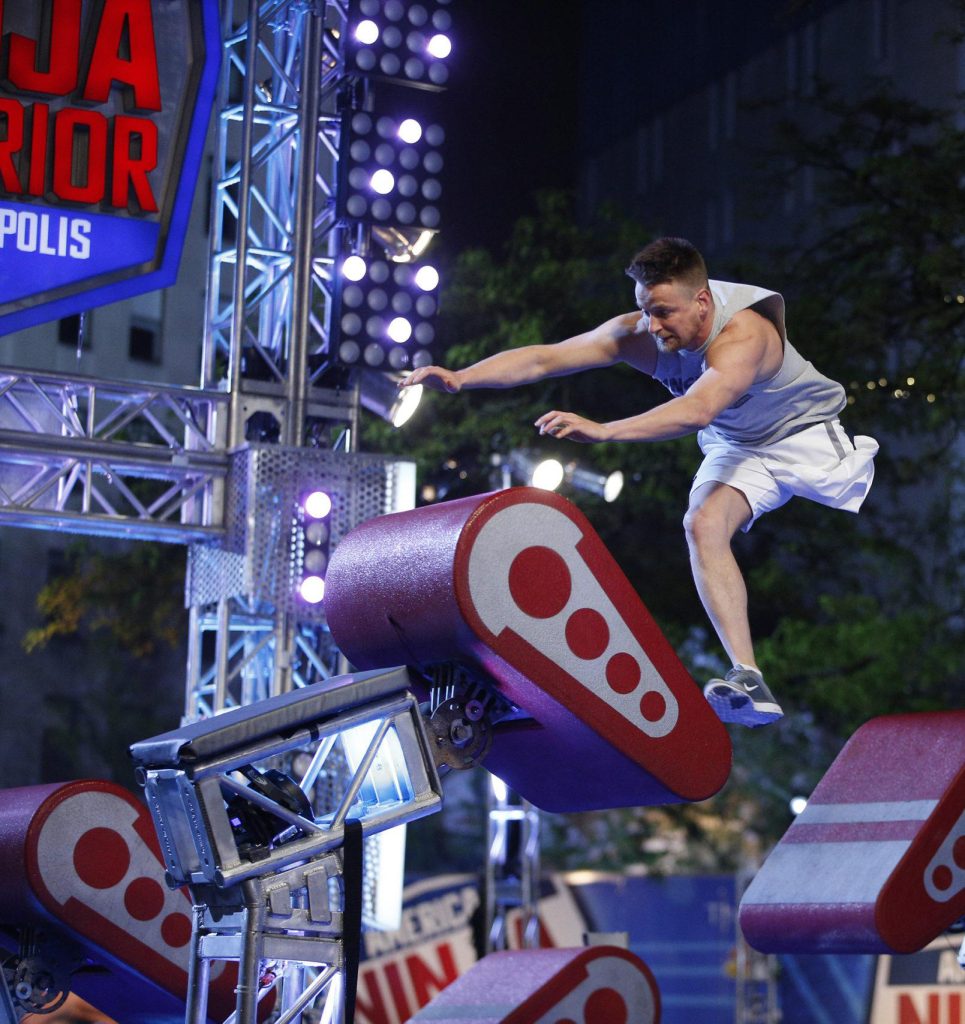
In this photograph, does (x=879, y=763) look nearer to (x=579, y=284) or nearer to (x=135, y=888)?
(x=135, y=888)

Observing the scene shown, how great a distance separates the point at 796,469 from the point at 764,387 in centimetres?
26

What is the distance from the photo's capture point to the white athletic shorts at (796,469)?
443 cm

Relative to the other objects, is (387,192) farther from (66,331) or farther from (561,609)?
(66,331)

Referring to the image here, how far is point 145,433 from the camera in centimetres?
1547

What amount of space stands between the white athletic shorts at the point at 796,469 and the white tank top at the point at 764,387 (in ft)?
0.12

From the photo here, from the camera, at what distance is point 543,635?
374 cm

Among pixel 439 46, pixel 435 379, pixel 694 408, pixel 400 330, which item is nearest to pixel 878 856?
pixel 694 408

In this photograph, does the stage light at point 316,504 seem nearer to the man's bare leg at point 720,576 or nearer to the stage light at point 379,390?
the stage light at point 379,390

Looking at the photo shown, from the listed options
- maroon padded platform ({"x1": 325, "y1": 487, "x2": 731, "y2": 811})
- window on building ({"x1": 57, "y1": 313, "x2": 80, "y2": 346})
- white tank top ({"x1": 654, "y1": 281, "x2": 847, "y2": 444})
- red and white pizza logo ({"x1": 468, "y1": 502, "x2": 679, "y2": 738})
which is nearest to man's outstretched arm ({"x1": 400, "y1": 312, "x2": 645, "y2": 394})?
white tank top ({"x1": 654, "y1": 281, "x2": 847, "y2": 444})

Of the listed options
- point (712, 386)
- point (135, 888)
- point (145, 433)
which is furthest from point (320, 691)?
point (145, 433)

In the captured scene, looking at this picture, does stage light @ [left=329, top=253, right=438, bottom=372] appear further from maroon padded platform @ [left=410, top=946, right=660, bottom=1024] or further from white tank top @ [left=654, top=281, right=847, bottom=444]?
white tank top @ [left=654, top=281, right=847, bottom=444]

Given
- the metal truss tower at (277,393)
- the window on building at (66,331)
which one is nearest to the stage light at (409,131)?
the metal truss tower at (277,393)

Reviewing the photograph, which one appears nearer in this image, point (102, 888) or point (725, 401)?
point (725, 401)

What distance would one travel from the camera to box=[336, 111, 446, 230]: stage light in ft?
26.8
